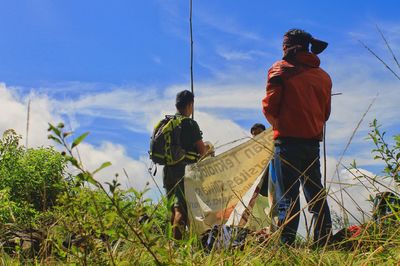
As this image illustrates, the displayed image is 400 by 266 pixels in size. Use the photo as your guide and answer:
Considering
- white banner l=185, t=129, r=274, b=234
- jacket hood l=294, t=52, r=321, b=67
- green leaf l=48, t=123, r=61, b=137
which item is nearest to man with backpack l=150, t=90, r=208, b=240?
white banner l=185, t=129, r=274, b=234

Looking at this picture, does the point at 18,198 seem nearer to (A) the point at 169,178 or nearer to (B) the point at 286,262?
(A) the point at 169,178

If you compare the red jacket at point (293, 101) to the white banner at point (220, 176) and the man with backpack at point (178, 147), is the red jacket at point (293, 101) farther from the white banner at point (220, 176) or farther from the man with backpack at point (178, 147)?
the man with backpack at point (178, 147)

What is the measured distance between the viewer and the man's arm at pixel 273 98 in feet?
16.4

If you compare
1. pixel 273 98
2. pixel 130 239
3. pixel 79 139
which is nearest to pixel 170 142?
pixel 273 98

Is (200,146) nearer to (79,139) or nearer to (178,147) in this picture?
(178,147)

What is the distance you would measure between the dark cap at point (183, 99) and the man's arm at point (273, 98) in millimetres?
1251

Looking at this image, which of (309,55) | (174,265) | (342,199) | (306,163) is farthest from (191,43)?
(174,265)

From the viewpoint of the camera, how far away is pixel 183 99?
6.11m

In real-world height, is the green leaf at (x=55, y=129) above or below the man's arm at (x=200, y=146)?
below

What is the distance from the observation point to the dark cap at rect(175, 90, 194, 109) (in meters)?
Answer: 6.11

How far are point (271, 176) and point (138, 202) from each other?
3211mm

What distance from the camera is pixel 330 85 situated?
5371mm

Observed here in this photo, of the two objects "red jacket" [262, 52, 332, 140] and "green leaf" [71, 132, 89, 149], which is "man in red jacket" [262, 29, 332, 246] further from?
"green leaf" [71, 132, 89, 149]

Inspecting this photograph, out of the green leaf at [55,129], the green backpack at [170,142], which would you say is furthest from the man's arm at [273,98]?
the green leaf at [55,129]
